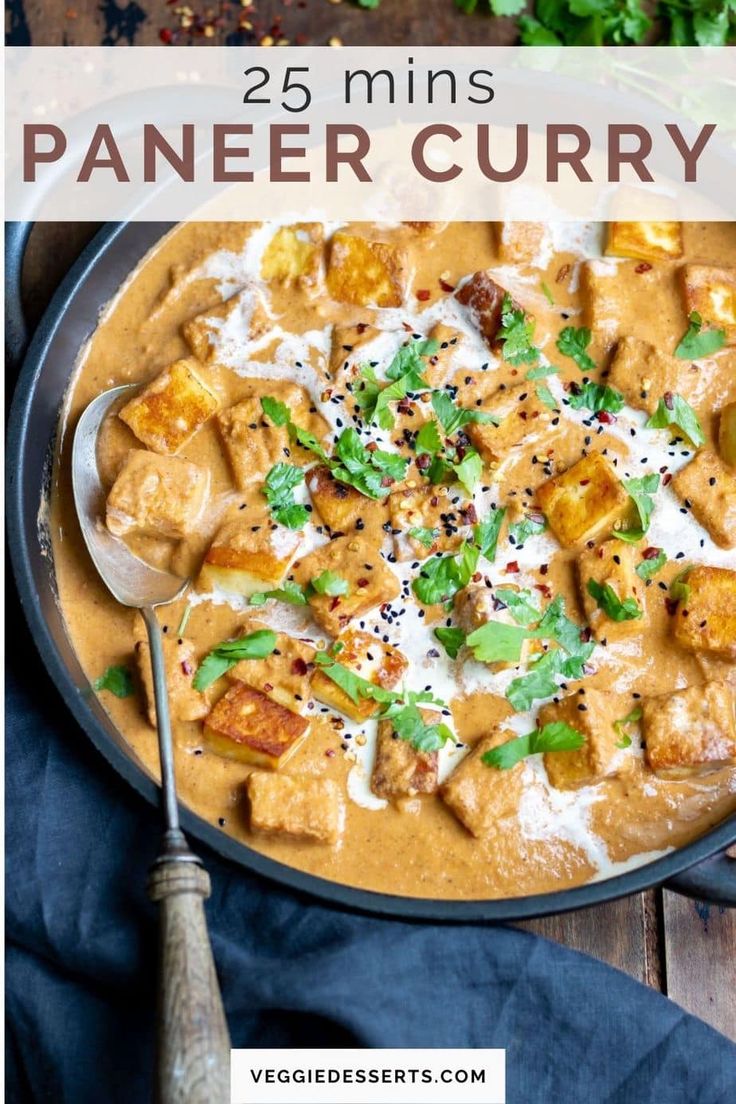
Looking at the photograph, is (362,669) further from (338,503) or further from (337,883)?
(337,883)

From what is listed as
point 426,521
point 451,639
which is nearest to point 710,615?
point 451,639

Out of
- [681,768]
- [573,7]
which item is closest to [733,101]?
[573,7]

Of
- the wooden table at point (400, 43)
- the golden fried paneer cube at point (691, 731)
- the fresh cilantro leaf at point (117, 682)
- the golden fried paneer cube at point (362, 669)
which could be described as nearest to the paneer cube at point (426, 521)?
the golden fried paneer cube at point (362, 669)

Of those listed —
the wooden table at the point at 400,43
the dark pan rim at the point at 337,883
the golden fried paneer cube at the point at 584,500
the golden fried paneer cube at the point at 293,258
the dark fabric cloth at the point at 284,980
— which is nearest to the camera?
the dark pan rim at the point at 337,883

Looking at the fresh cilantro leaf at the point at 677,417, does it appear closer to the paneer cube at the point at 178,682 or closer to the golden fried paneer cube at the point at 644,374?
the golden fried paneer cube at the point at 644,374

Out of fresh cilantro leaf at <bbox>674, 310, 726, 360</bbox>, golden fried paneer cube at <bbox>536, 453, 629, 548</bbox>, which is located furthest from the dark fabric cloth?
fresh cilantro leaf at <bbox>674, 310, 726, 360</bbox>
